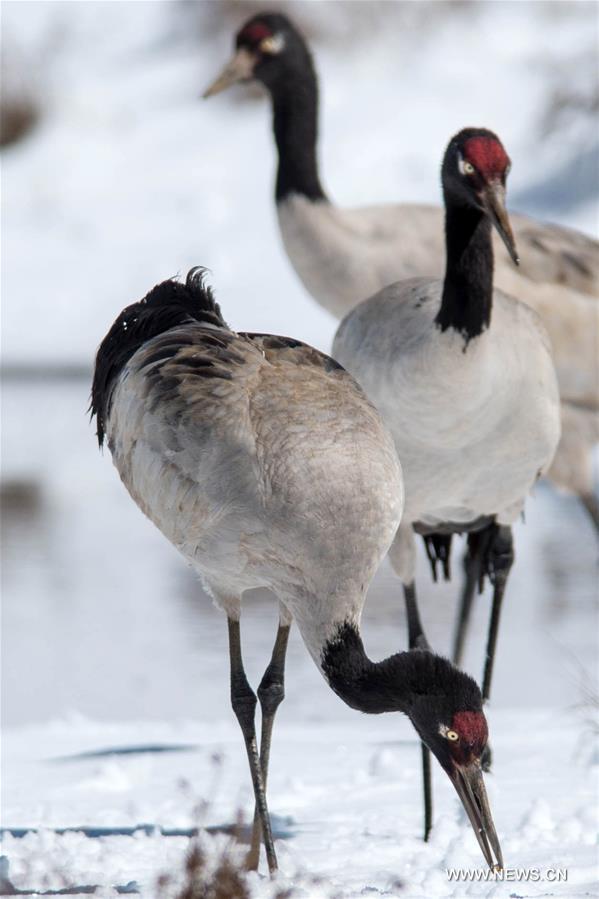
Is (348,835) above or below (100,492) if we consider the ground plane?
above

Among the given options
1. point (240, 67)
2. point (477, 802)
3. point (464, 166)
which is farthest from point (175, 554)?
point (477, 802)

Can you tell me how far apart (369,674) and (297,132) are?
3.73m

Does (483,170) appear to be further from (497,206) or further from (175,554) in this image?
(175,554)

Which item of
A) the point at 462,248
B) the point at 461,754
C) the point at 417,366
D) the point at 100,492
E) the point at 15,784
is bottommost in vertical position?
the point at 100,492

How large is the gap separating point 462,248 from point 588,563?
386cm

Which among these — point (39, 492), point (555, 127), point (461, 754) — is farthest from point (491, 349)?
point (555, 127)

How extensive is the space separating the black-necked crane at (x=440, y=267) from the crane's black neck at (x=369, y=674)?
2.64 m

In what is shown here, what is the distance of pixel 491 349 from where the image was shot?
4.25m

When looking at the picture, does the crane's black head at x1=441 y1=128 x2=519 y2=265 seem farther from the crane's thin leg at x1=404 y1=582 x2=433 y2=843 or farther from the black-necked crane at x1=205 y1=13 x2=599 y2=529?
the black-necked crane at x1=205 y1=13 x2=599 y2=529

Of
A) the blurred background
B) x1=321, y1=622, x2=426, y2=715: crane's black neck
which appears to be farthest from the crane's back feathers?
the blurred background

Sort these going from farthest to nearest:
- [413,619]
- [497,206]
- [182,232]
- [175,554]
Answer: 1. [182,232]
2. [175,554]
3. [413,619]
4. [497,206]

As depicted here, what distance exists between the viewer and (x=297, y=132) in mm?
6578

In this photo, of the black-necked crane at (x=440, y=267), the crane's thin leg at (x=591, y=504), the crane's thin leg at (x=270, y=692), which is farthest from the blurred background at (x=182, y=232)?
the crane's thin leg at (x=270, y=692)

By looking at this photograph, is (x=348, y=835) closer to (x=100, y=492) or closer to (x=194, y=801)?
(x=194, y=801)
